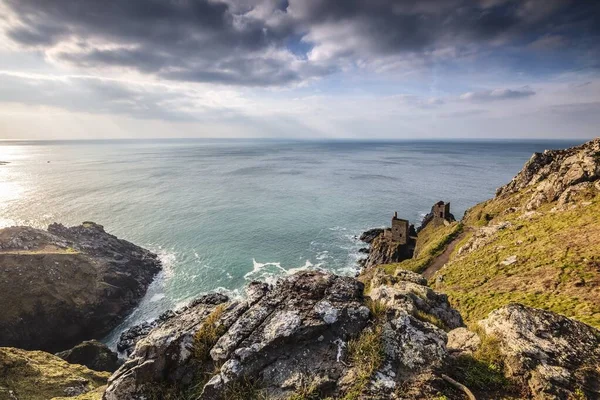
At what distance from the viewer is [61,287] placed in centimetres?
4831

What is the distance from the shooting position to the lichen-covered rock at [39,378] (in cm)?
1959

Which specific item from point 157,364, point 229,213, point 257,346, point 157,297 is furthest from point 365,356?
point 229,213

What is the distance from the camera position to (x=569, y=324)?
9.87 metres

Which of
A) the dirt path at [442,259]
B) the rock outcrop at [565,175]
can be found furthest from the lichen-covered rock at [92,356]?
the rock outcrop at [565,175]

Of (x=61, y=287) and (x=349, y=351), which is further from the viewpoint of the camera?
(x=61, y=287)

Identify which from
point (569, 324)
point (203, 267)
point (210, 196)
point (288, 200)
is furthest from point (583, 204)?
point (210, 196)

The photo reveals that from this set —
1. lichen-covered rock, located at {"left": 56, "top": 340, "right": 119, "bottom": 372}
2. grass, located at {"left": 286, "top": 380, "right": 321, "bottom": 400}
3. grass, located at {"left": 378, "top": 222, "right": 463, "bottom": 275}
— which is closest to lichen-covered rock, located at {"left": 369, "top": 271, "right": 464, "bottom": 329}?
grass, located at {"left": 286, "top": 380, "right": 321, "bottom": 400}

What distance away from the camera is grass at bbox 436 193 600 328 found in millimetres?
20578

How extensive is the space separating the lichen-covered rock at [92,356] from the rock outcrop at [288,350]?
35.5 meters

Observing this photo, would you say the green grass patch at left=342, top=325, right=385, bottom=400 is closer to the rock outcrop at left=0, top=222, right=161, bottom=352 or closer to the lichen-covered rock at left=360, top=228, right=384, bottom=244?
the rock outcrop at left=0, top=222, right=161, bottom=352

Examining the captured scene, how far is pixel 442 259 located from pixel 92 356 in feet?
165

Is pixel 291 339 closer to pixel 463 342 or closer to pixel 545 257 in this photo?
pixel 463 342

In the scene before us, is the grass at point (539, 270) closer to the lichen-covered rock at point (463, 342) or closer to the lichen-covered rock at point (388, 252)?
the lichen-covered rock at point (463, 342)

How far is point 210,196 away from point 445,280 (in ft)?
332
